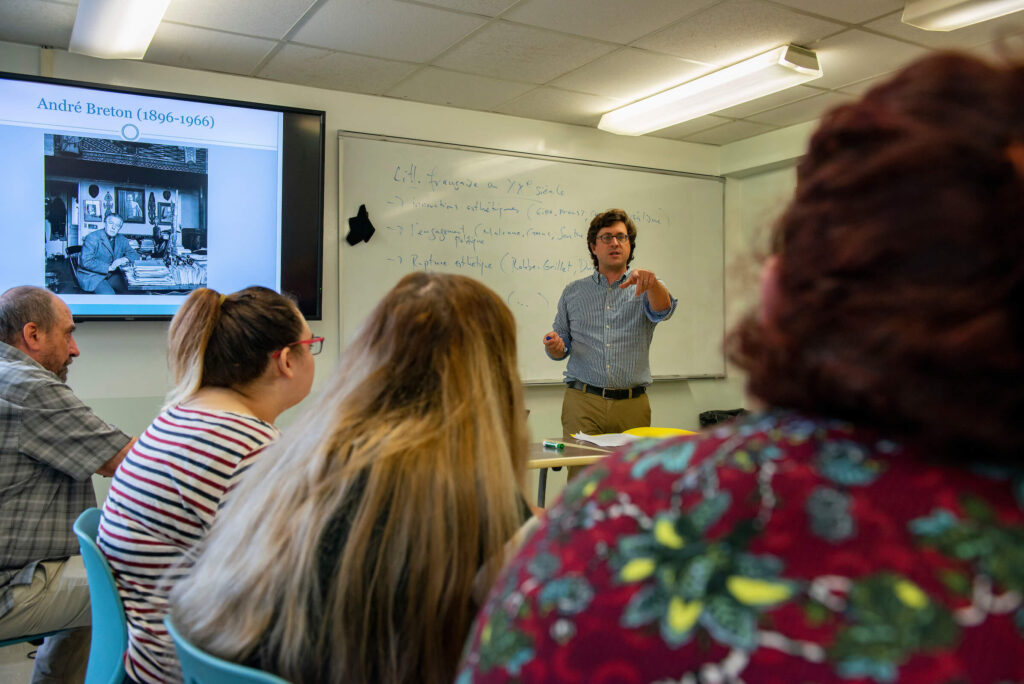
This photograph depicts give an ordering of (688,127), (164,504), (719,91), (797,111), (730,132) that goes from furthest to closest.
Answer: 1. (730,132)
2. (688,127)
3. (797,111)
4. (719,91)
5. (164,504)

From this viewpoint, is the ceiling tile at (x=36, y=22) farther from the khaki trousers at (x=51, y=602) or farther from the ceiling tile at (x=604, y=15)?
the khaki trousers at (x=51, y=602)

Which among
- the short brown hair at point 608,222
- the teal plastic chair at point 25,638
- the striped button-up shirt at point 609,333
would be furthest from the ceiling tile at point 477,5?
the teal plastic chair at point 25,638

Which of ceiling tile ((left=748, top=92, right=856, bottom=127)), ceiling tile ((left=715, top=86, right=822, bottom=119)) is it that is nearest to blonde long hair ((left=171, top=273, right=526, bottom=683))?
ceiling tile ((left=715, top=86, right=822, bottom=119))

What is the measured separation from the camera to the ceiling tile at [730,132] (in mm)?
4855

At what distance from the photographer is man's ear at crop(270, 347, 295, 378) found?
1.65 m

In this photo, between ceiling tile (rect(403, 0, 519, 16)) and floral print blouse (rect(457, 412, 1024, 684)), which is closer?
floral print blouse (rect(457, 412, 1024, 684))

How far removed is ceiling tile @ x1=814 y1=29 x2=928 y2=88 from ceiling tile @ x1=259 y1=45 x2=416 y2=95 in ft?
6.48

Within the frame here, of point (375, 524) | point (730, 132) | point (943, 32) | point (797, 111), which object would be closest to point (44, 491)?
point (375, 524)

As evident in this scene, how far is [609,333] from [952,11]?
1.95 meters

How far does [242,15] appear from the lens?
3.14m

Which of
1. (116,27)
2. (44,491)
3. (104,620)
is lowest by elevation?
(104,620)

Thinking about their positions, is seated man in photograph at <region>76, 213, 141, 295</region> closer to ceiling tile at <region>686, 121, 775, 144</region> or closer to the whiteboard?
the whiteboard

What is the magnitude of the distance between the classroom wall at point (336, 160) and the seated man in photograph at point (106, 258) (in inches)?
9.2

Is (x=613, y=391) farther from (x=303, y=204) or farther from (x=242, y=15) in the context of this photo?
(x=242, y=15)
